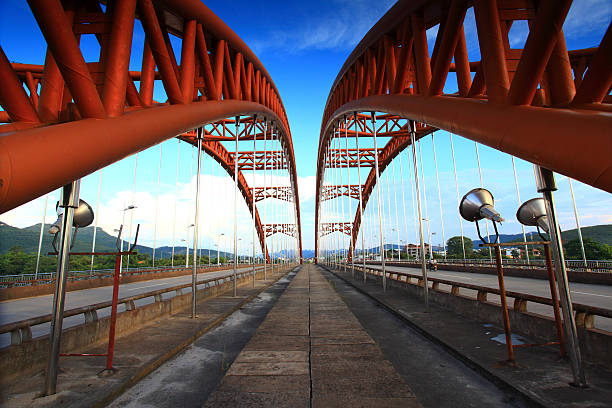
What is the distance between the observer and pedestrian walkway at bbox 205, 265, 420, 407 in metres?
3.65

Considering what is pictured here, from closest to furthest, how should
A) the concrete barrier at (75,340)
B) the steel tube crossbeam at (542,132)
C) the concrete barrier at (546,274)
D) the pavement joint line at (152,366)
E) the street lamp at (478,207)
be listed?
1. the steel tube crossbeam at (542,132)
2. the pavement joint line at (152,366)
3. the concrete barrier at (75,340)
4. the street lamp at (478,207)
5. the concrete barrier at (546,274)

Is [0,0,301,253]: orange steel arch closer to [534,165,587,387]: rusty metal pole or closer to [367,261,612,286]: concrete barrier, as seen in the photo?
[534,165,587,387]: rusty metal pole

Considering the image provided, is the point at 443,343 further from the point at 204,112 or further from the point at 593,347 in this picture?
the point at 204,112

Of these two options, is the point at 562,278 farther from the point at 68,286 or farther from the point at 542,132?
the point at 68,286

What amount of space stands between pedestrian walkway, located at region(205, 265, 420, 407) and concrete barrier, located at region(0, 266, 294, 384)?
301 centimetres

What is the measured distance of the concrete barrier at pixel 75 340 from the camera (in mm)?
4355

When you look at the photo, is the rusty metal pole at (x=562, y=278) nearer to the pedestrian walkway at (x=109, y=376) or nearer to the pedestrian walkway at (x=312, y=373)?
the pedestrian walkway at (x=312, y=373)

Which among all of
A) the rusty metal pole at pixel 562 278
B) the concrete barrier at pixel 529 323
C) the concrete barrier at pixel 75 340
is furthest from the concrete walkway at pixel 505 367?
the concrete barrier at pixel 75 340

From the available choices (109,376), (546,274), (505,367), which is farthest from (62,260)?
(546,274)

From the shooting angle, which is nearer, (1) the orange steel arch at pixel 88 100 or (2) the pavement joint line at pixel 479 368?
(1) the orange steel arch at pixel 88 100

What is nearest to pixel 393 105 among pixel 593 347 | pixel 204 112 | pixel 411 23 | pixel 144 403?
pixel 411 23

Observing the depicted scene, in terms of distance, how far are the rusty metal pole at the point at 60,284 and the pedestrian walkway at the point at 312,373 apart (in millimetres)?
2145

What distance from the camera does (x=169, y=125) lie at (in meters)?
5.86

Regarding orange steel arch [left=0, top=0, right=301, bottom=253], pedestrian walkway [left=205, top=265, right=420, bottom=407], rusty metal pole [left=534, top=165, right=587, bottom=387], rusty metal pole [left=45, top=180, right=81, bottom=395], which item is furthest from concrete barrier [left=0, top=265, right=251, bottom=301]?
rusty metal pole [left=534, top=165, right=587, bottom=387]
